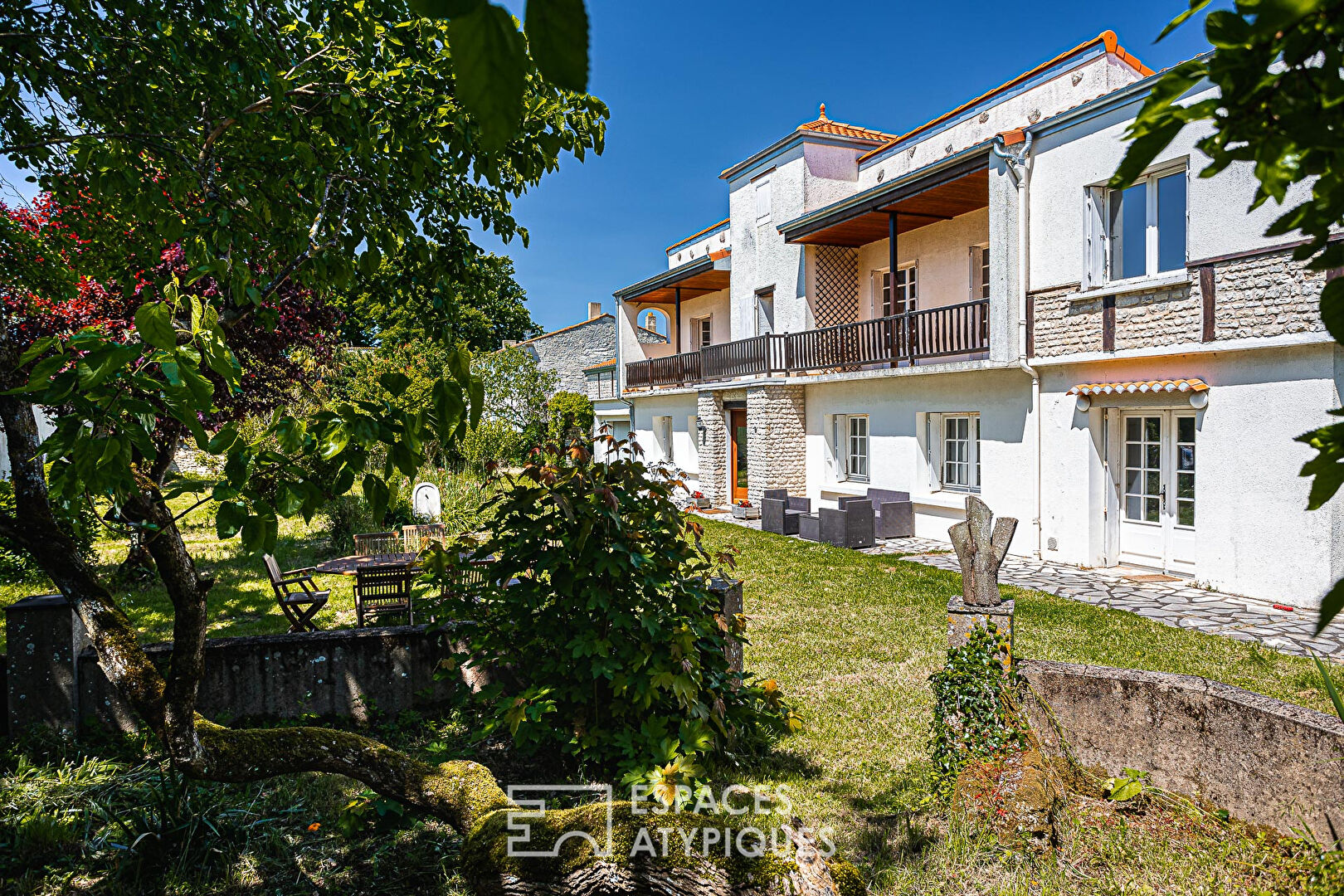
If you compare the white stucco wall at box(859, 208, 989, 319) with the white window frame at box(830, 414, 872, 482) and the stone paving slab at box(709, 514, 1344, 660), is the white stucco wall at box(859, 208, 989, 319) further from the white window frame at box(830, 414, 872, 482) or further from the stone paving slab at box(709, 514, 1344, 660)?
the stone paving slab at box(709, 514, 1344, 660)

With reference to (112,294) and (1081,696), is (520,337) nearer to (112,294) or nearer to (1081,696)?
(112,294)

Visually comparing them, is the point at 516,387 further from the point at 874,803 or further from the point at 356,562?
the point at 874,803

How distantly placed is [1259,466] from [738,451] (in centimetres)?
1248

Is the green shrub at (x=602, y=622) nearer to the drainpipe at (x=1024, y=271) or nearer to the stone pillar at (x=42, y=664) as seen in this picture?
the stone pillar at (x=42, y=664)

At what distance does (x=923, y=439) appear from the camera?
13922 mm

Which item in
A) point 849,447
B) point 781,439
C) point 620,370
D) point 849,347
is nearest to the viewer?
point 849,347

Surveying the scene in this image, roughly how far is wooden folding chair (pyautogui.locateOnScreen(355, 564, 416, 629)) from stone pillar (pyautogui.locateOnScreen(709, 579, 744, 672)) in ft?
13.0

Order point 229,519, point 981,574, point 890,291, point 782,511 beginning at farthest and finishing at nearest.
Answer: point 782,511, point 890,291, point 981,574, point 229,519

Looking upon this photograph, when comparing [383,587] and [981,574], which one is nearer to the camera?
[981,574]

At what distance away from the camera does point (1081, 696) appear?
4.20 metres

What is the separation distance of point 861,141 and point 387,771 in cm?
1712

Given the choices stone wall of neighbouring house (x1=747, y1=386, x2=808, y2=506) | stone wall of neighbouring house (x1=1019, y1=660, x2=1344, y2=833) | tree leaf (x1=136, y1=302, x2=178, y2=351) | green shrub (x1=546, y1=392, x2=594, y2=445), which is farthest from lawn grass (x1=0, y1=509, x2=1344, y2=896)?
green shrub (x1=546, y1=392, x2=594, y2=445)

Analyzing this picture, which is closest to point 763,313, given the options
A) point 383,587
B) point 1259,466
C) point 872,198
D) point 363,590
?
point 872,198

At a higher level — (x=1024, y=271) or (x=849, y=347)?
(x=1024, y=271)
